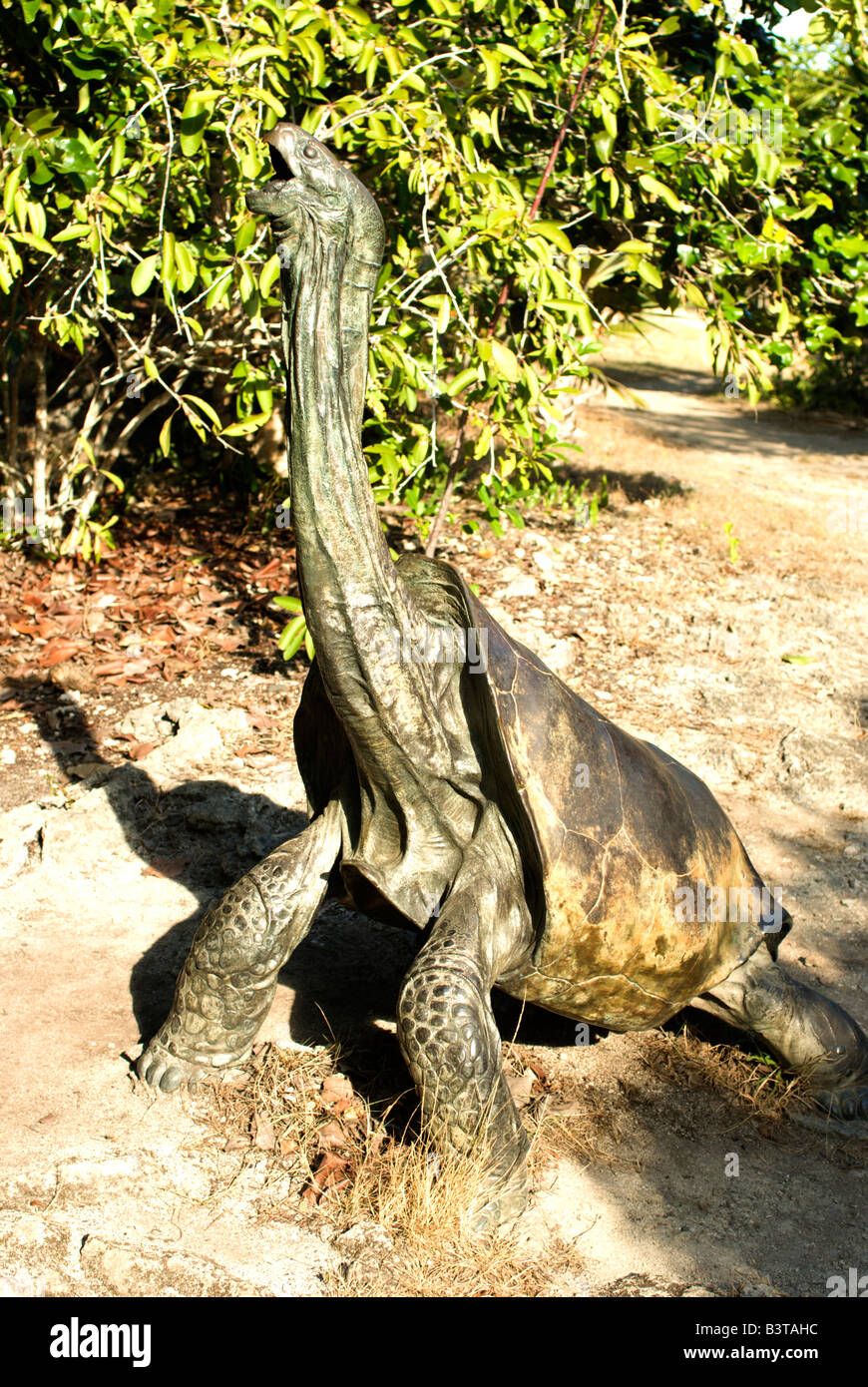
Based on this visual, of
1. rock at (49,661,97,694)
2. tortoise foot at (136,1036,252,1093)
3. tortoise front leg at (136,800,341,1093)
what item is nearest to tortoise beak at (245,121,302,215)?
tortoise front leg at (136,800,341,1093)

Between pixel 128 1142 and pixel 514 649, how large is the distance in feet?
5.51

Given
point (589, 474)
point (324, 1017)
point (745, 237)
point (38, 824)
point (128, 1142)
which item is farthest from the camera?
point (589, 474)

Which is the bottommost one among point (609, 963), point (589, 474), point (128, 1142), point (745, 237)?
point (128, 1142)

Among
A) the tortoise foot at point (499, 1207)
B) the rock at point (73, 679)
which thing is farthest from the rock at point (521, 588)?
the tortoise foot at point (499, 1207)

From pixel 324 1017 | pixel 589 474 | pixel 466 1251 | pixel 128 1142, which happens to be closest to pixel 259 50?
pixel 324 1017

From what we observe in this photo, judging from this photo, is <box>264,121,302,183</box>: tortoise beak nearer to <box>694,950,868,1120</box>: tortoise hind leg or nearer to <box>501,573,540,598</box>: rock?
<box>694,950,868,1120</box>: tortoise hind leg

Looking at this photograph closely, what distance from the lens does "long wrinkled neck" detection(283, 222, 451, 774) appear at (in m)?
2.33

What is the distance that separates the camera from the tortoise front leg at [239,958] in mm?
3125

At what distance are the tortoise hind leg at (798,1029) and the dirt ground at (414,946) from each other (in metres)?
0.12

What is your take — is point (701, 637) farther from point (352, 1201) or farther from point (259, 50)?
point (352, 1201)

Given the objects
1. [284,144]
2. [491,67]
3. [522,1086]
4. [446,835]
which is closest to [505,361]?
[491,67]

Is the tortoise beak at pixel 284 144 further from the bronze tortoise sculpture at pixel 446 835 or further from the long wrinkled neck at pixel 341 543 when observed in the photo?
the long wrinkled neck at pixel 341 543
